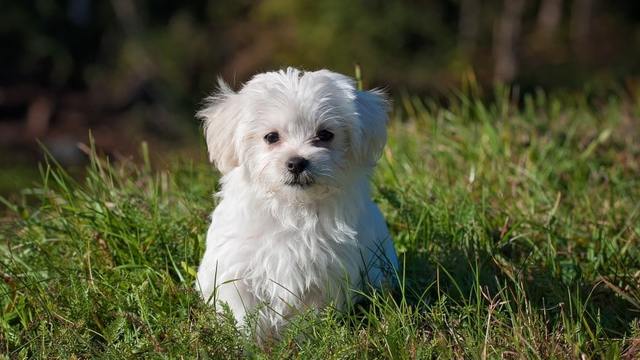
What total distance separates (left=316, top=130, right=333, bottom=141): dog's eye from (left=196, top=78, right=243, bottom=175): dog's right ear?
0.36 metres

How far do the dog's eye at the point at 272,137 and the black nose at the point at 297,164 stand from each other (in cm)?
24

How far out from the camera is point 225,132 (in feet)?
13.4

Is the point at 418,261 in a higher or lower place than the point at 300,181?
lower

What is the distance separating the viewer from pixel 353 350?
145 inches

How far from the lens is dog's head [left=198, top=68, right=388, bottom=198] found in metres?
3.88

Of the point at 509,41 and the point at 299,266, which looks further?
the point at 509,41

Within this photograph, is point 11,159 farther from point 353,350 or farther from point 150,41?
point 353,350

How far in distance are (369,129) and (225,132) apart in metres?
0.63

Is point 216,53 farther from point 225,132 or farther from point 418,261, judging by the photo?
point 225,132

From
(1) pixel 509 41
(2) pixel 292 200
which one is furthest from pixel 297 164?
(1) pixel 509 41

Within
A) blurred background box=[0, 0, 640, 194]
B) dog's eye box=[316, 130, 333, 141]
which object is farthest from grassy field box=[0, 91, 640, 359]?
blurred background box=[0, 0, 640, 194]

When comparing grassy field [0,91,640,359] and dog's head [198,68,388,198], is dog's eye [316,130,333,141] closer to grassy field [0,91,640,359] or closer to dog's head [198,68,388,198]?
dog's head [198,68,388,198]

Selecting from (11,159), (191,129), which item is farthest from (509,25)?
(11,159)

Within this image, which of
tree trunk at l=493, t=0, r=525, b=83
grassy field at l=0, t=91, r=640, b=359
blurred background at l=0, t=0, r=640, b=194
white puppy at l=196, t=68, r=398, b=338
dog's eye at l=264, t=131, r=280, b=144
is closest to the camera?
grassy field at l=0, t=91, r=640, b=359
